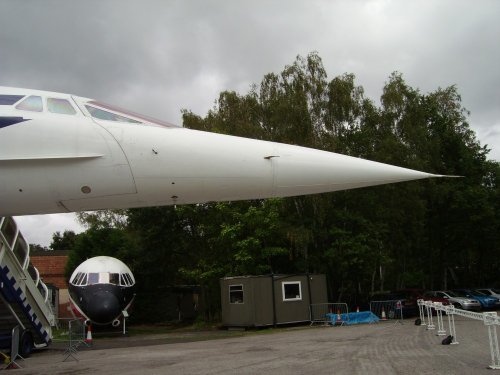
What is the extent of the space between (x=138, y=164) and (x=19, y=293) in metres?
9.29

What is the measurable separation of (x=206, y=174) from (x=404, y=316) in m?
18.5

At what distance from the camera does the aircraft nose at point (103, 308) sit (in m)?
18.4

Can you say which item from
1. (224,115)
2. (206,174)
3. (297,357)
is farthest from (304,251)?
(206,174)

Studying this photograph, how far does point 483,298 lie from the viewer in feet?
81.5

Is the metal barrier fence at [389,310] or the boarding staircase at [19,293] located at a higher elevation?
the boarding staircase at [19,293]

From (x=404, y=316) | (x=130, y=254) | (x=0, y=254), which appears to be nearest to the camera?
(x=0, y=254)

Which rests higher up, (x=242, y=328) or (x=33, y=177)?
(x=33, y=177)

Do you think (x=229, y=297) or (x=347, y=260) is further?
(x=347, y=260)

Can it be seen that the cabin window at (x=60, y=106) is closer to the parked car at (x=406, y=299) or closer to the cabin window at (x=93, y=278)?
the cabin window at (x=93, y=278)

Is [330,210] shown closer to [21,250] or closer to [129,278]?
[129,278]

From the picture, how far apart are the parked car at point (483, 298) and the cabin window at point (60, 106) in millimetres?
24135

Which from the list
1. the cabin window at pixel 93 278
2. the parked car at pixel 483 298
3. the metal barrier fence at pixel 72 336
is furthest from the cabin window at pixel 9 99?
the parked car at pixel 483 298

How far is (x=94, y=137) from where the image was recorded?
5.48 m

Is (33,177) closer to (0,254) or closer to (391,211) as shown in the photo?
(0,254)
